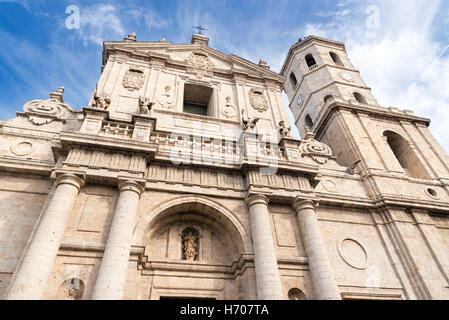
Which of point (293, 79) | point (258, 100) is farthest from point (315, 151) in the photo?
point (293, 79)

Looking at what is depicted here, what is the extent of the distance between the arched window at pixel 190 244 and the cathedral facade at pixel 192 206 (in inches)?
1.7

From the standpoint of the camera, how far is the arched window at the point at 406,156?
16203 millimetres

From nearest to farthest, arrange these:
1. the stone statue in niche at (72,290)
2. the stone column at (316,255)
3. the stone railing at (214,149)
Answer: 1. the stone statue in niche at (72,290)
2. the stone column at (316,255)
3. the stone railing at (214,149)

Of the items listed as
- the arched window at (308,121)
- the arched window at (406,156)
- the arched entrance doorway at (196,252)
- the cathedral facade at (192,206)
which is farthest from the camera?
the arched window at (308,121)

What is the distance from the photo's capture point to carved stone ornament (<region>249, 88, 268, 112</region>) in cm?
Answer: 1493

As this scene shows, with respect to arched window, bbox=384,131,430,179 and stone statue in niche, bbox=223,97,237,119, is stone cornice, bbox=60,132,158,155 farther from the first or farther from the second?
arched window, bbox=384,131,430,179

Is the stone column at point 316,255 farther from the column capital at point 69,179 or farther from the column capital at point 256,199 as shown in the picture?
the column capital at point 69,179

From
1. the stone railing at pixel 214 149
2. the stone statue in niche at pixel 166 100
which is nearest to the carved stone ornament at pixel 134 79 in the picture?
the stone statue in niche at pixel 166 100

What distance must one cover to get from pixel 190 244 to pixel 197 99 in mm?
8664

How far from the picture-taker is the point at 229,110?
1434cm

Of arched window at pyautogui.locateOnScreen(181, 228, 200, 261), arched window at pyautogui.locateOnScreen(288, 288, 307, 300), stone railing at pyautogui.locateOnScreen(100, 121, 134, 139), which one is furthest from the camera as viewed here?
stone railing at pyautogui.locateOnScreen(100, 121, 134, 139)

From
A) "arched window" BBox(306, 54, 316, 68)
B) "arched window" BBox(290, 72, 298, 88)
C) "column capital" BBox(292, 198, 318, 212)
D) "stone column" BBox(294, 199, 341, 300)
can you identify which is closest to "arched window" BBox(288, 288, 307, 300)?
"stone column" BBox(294, 199, 341, 300)

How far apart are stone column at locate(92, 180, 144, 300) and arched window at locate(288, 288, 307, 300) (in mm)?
4671

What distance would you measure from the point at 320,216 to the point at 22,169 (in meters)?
10.6
